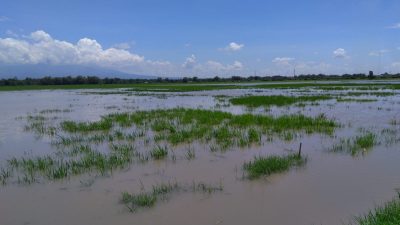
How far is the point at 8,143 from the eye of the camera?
432 inches

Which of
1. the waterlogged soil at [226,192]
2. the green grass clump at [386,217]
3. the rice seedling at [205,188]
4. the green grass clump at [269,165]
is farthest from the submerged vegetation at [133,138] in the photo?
the green grass clump at [386,217]

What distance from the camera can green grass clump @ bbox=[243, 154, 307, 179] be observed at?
22.0ft

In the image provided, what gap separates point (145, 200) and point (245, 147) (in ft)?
13.8

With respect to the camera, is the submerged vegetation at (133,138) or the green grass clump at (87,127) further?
the green grass clump at (87,127)

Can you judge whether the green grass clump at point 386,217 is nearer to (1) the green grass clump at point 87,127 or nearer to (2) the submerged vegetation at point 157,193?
(2) the submerged vegetation at point 157,193

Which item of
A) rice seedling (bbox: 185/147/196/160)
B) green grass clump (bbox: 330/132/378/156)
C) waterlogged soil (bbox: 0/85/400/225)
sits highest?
green grass clump (bbox: 330/132/378/156)

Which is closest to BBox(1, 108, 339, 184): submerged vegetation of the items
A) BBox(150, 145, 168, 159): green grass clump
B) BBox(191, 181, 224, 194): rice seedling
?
BBox(150, 145, 168, 159): green grass clump

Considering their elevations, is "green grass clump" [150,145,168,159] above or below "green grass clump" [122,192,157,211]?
above

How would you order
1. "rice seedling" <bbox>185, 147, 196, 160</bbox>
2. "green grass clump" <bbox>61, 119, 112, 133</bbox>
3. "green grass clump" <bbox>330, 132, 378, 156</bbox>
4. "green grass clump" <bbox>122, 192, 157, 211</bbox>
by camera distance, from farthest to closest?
"green grass clump" <bbox>61, 119, 112, 133</bbox>
"green grass clump" <bbox>330, 132, 378, 156</bbox>
"rice seedling" <bbox>185, 147, 196, 160</bbox>
"green grass clump" <bbox>122, 192, 157, 211</bbox>

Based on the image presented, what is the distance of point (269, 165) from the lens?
6863 millimetres

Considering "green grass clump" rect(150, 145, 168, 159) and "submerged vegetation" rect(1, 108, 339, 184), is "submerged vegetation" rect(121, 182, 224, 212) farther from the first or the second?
"green grass clump" rect(150, 145, 168, 159)

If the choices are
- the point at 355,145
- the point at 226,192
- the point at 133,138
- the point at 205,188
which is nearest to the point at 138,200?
the point at 205,188

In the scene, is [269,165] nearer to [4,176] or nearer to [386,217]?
[386,217]

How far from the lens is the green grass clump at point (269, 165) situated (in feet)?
22.0
